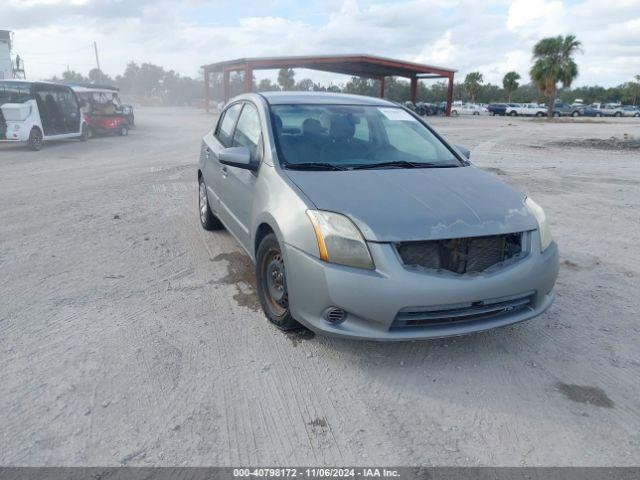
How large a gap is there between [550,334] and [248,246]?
7.85 ft

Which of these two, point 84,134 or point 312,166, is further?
point 84,134

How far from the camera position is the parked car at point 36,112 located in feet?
46.6

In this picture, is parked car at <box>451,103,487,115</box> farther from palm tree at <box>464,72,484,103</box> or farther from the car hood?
the car hood

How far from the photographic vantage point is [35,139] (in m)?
14.9

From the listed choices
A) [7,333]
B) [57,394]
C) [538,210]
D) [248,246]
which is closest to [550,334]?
[538,210]

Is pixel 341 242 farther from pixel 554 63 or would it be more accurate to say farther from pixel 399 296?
pixel 554 63

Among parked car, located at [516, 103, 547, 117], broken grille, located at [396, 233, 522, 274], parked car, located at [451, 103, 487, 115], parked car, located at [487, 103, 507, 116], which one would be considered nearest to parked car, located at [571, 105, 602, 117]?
parked car, located at [516, 103, 547, 117]

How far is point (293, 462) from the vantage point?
2402mm

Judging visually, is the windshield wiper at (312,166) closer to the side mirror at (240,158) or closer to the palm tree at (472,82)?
the side mirror at (240,158)

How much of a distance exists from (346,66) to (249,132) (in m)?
35.8

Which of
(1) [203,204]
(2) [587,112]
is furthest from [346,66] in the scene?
(1) [203,204]

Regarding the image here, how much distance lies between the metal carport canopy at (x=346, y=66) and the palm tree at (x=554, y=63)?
937cm

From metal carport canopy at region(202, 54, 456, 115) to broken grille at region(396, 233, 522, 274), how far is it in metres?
32.6

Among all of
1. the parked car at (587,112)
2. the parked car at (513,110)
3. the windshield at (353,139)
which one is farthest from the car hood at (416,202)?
the parked car at (587,112)
